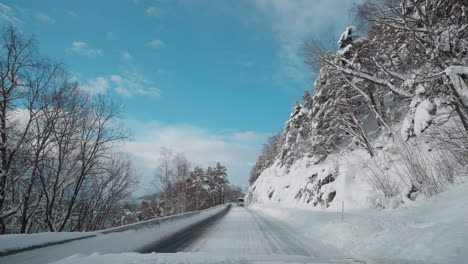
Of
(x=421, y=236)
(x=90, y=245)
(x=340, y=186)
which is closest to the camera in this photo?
(x=421, y=236)

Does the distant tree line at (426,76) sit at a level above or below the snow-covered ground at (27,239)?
above

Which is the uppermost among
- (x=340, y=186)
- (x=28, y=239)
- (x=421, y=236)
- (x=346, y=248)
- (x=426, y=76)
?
(x=426, y=76)

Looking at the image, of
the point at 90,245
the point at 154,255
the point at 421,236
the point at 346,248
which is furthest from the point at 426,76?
the point at 90,245

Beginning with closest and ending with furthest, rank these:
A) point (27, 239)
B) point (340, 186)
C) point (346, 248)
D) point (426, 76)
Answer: point (27, 239) < point (346, 248) < point (426, 76) < point (340, 186)

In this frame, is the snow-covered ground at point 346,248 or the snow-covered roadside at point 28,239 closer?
the snow-covered roadside at point 28,239

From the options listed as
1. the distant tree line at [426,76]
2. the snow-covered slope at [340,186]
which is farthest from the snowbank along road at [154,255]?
the snow-covered slope at [340,186]

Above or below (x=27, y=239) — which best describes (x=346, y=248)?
below

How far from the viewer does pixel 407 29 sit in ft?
25.8

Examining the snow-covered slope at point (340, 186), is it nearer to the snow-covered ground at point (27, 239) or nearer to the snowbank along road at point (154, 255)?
the snowbank along road at point (154, 255)

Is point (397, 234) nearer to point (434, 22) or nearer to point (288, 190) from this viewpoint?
point (434, 22)

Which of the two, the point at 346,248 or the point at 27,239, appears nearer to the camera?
the point at 27,239

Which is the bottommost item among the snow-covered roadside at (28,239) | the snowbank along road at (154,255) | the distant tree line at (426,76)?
the snowbank along road at (154,255)

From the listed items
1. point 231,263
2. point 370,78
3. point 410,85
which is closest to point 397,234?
point 231,263

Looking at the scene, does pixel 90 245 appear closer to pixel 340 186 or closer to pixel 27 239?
pixel 27 239
